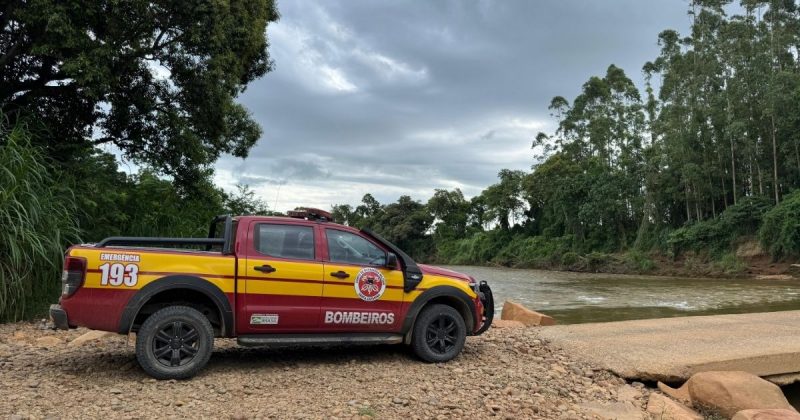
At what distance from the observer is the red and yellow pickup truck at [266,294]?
509cm

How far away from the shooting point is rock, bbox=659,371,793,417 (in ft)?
16.7

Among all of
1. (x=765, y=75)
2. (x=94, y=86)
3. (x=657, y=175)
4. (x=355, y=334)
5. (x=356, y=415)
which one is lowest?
(x=356, y=415)

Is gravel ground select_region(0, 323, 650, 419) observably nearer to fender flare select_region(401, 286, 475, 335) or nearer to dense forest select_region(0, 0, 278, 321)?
fender flare select_region(401, 286, 475, 335)

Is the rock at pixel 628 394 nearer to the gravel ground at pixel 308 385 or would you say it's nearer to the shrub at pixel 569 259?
the gravel ground at pixel 308 385

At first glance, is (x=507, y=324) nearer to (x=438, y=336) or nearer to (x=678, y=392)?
(x=438, y=336)

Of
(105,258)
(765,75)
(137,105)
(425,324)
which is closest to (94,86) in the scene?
(137,105)

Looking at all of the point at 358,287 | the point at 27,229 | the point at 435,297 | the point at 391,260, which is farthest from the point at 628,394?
the point at 27,229

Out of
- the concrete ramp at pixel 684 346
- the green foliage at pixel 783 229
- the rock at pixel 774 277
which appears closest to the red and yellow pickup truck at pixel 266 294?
the concrete ramp at pixel 684 346

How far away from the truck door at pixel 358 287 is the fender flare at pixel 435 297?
0.36 feet

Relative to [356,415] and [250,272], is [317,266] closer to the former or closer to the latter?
[250,272]

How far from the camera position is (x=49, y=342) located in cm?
709

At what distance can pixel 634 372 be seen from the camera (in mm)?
6395

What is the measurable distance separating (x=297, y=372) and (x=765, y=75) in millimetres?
42050

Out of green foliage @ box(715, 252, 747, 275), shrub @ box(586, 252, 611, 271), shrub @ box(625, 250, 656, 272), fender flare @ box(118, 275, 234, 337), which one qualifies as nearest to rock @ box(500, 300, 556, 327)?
fender flare @ box(118, 275, 234, 337)
